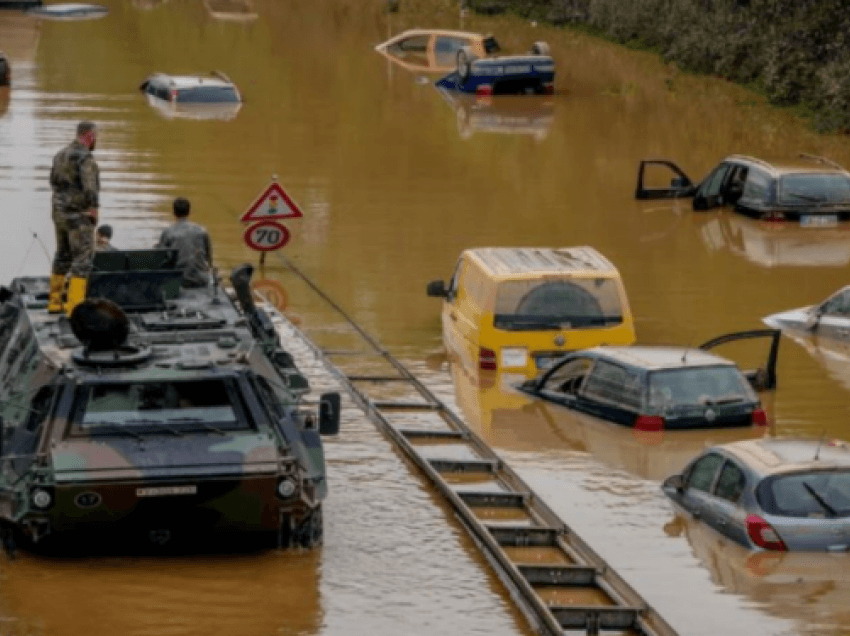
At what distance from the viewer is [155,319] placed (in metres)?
20.8

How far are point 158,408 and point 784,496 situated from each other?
5.61 metres

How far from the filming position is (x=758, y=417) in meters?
26.4

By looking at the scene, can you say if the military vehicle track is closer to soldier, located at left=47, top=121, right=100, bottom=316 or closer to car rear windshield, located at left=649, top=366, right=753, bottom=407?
car rear windshield, located at left=649, top=366, right=753, bottom=407

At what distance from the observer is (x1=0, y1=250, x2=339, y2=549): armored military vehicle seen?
60.5 ft

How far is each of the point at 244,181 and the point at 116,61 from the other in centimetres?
3000

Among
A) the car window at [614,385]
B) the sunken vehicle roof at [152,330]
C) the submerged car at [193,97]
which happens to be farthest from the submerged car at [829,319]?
the submerged car at [193,97]

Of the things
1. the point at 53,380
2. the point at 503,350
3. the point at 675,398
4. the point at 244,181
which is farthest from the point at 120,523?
the point at 244,181

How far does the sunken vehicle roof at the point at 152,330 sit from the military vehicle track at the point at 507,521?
9.41 ft

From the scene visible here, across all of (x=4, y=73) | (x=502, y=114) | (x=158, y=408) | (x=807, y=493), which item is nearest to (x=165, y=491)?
(x=158, y=408)

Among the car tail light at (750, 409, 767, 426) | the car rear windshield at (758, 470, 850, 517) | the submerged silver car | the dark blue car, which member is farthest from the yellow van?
the dark blue car

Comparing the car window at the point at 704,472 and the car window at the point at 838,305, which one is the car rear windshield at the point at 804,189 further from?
the car window at the point at 704,472

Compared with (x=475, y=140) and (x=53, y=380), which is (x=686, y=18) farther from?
(x=53, y=380)

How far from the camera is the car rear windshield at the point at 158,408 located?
1886 centimetres

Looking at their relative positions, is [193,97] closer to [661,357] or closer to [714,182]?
[714,182]
